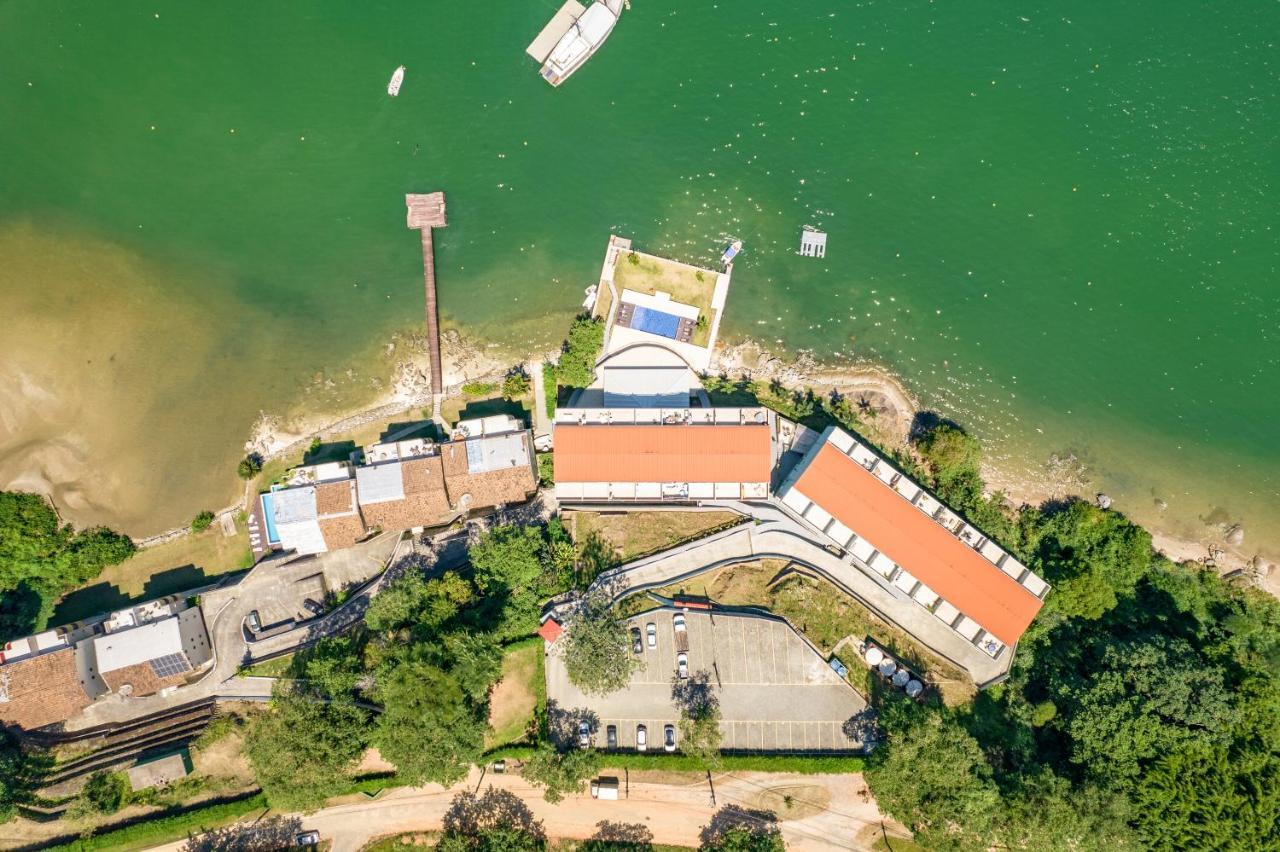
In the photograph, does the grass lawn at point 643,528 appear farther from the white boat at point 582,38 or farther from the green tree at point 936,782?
the white boat at point 582,38

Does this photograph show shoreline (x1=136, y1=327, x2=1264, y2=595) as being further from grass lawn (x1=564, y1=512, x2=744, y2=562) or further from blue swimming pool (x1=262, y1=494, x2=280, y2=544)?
grass lawn (x1=564, y1=512, x2=744, y2=562)

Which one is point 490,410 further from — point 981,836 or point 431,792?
point 981,836

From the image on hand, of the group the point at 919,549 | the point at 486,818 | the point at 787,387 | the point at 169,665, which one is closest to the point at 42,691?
the point at 169,665

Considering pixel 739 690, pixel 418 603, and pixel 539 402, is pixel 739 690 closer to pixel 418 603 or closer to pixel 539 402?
pixel 418 603

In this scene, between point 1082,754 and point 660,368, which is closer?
point 1082,754

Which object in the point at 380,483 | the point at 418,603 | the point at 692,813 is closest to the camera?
the point at 418,603

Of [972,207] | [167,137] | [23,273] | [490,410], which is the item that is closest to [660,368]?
[490,410]
